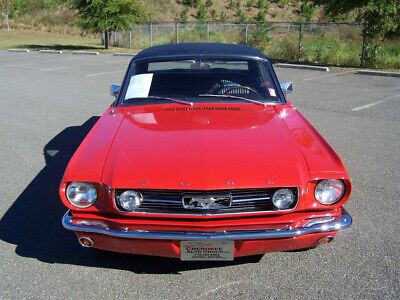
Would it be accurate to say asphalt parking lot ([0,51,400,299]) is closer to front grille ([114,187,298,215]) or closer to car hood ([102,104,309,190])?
front grille ([114,187,298,215])

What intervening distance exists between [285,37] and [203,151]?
17.7 meters

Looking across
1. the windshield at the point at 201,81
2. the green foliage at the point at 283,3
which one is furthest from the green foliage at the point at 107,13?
the green foliage at the point at 283,3

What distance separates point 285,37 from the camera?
63.5ft

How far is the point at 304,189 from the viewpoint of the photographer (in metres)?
2.75

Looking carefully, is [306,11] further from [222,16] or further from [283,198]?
[283,198]

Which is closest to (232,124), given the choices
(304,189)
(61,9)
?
(304,189)

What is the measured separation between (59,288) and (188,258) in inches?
38.4

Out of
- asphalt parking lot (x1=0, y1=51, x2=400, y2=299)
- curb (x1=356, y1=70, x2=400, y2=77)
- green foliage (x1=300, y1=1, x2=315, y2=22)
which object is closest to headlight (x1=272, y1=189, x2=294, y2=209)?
asphalt parking lot (x1=0, y1=51, x2=400, y2=299)

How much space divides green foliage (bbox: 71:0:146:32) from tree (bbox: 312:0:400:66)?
11616 millimetres

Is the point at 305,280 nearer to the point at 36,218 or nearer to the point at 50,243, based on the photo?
the point at 50,243

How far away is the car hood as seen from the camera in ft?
8.88

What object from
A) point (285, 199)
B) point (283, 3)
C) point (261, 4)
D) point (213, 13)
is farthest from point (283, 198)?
point (283, 3)

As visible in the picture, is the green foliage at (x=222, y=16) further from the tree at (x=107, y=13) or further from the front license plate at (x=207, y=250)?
the front license plate at (x=207, y=250)

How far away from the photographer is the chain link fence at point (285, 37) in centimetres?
1703
